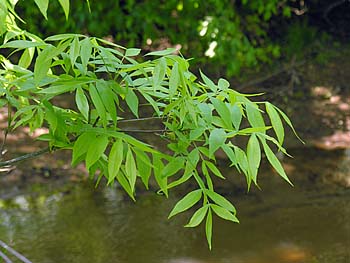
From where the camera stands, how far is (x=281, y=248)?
3.68 m

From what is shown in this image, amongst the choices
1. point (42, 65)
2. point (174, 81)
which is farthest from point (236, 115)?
point (42, 65)

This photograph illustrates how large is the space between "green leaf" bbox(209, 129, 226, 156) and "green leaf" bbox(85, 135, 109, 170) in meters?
0.21

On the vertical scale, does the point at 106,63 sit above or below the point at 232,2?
above

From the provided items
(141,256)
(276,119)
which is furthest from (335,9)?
(276,119)

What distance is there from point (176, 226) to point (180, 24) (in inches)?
99.5

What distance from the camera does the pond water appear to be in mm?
3613

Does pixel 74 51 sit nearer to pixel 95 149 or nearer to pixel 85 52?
pixel 85 52

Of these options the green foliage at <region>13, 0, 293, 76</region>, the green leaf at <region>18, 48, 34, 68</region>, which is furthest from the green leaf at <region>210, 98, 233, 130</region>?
the green foliage at <region>13, 0, 293, 76</region>

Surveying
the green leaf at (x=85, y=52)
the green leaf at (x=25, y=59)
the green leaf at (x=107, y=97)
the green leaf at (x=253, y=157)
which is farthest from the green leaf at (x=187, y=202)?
the green leaf at (x=25, y=59)

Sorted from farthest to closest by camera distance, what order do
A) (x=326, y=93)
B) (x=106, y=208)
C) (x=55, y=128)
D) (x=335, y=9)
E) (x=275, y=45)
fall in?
(x=335, y=9) < (x=275, y=45) < (x=326, y=93) < (x=106, y=208) < (x=55, y=128)

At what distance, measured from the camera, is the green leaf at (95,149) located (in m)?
1.45

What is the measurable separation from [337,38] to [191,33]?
1755 mm

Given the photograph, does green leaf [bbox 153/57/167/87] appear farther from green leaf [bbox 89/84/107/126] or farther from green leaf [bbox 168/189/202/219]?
green leaf [bbox 168/189/202/219]

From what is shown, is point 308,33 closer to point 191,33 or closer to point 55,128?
point 191,33
